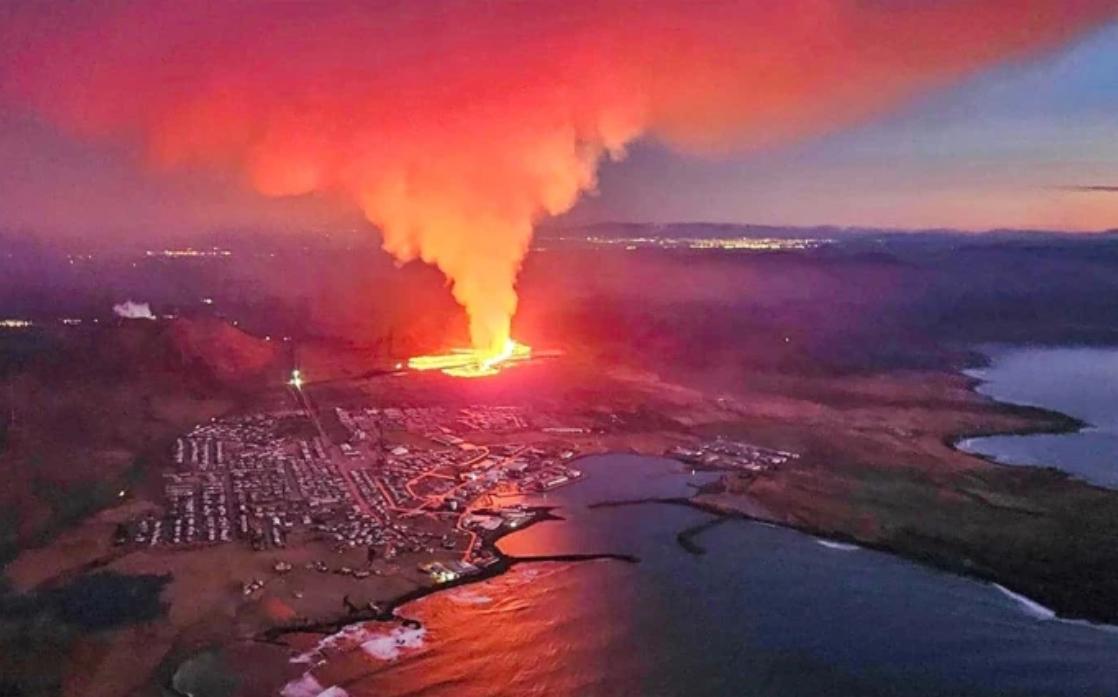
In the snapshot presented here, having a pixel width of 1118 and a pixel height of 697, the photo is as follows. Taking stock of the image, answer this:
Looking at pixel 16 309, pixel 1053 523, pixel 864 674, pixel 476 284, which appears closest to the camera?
pixel 864 674

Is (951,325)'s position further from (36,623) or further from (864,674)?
(36,623)

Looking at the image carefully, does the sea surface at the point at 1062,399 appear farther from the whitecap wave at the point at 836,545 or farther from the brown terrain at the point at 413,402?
the whitecap wave at the point at 836,545

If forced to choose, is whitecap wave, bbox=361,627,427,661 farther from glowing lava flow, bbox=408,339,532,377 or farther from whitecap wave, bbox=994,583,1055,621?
glowing lava flow, bbox=408,339,532,377

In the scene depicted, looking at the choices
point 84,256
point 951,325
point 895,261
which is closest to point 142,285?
point 84,256

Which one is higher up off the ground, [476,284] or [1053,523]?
[476,284]

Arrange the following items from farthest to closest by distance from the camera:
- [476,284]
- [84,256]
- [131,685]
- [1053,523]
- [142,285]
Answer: [84,256] < [142,285] < [476,284] < [1053,523] < [131,685]

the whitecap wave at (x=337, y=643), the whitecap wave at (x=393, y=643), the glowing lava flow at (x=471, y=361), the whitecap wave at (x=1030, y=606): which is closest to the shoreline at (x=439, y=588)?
the whitecap wave at (x=337, y=643)
